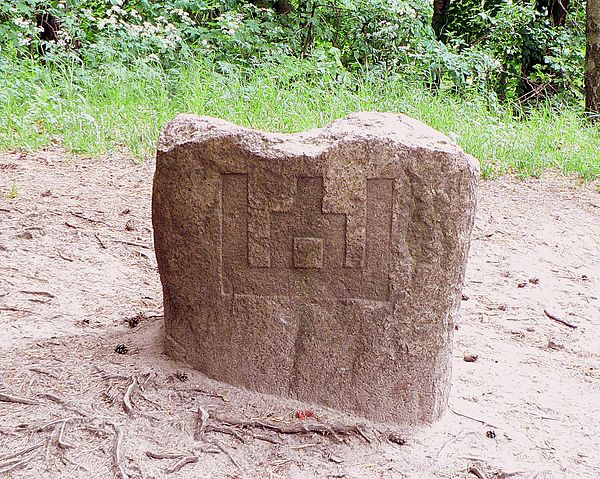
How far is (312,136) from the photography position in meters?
2.45

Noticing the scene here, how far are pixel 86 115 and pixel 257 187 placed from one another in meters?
3.26

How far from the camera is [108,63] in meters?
6.35

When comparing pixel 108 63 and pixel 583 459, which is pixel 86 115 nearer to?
pixel 108 63

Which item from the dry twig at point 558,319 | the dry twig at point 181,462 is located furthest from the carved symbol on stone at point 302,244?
the dry twig at point 558,319

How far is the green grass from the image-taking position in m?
5.23

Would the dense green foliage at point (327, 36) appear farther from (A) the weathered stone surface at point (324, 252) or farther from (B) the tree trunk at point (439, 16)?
(A) the weathered stone surface at point (324, 252)

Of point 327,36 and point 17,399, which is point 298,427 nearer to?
point 17,399

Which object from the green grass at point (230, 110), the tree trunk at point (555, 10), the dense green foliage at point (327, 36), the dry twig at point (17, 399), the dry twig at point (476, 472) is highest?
the tree trunk at point (555, 10)

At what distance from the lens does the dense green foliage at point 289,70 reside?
5.50 metres

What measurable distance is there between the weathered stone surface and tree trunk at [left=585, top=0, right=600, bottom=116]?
516 cm

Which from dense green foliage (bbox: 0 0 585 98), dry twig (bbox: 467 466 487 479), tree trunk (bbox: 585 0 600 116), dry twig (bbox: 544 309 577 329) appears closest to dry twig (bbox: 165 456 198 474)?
dry twig (bbox: 467 466 487 479)

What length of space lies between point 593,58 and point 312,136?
18.3 feet

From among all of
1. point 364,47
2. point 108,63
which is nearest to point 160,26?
point 108,63

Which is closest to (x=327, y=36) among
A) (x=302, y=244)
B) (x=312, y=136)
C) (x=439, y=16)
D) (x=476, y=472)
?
(x=439, y=16)
